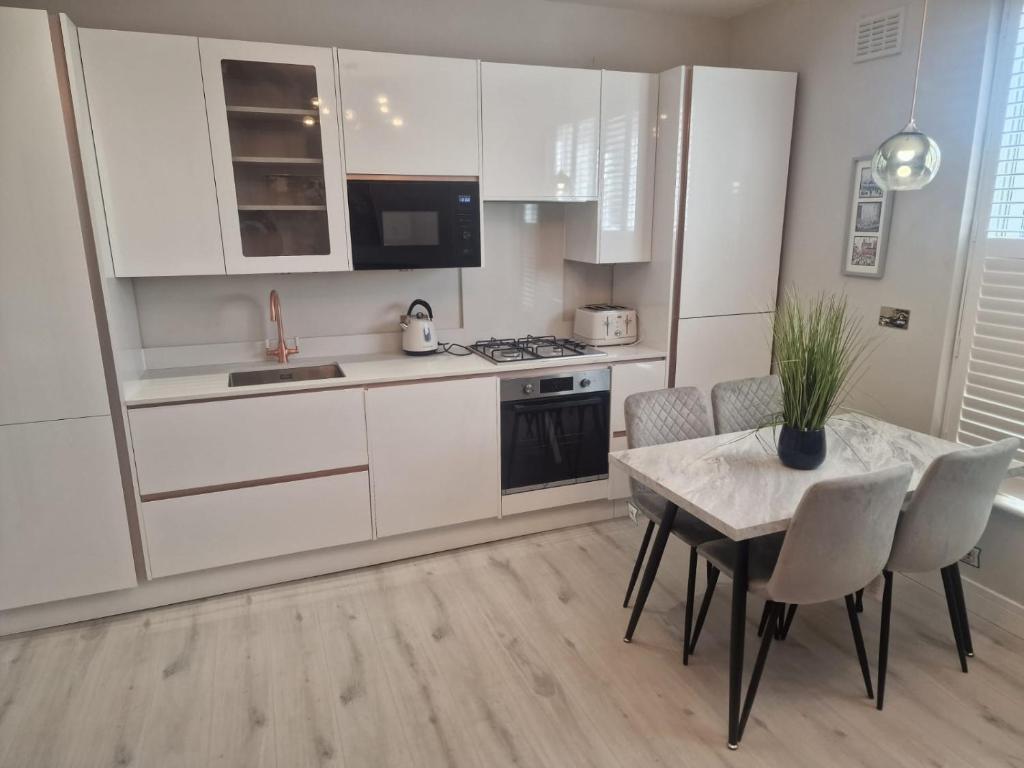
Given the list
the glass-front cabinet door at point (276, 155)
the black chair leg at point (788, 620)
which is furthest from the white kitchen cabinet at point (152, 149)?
the black chair leg at point (788, 620)

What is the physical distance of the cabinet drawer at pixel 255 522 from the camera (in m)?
2.62

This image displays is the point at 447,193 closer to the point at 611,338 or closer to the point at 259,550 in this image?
the point at 611,338

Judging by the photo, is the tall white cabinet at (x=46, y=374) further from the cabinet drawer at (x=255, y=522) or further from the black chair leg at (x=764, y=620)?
the black chair leg at (x=764, y=620)

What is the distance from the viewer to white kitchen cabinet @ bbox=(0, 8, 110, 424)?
7.02 ft

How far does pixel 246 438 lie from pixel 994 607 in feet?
10.0

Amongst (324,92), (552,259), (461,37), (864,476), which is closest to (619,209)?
(552,259)

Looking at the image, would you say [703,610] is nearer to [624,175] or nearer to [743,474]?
[743,474]

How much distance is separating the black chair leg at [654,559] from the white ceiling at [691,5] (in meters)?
2.67

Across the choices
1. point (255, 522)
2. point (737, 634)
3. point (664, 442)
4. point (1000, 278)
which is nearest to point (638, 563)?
point (664, 442)

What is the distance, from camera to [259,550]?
9.07 feet

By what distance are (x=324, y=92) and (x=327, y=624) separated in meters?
2.18

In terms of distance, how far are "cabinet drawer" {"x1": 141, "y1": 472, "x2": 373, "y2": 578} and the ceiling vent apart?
293cm

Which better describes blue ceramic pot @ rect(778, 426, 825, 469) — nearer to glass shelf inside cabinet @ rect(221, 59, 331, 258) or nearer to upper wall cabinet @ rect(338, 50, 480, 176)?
upper wall cabinet @ rect(338, 50, 480, 176)

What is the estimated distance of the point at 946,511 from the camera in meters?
1.96
